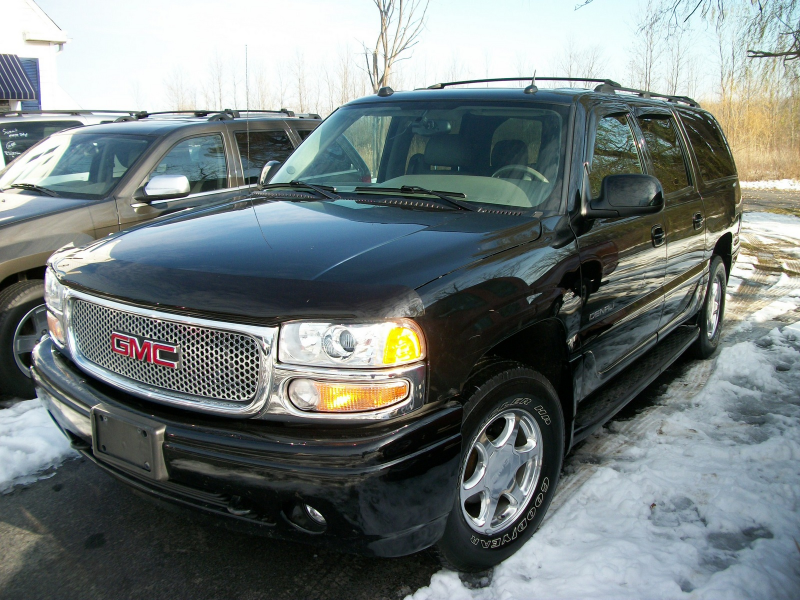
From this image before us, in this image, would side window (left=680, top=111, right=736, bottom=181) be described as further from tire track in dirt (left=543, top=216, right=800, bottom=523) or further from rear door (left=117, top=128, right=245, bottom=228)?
rear door (left=117, top=128, right=245, bottom=228)

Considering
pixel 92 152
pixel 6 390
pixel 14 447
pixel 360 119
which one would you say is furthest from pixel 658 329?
pixel 92 152

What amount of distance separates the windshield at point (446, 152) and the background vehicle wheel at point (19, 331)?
72.5 inches


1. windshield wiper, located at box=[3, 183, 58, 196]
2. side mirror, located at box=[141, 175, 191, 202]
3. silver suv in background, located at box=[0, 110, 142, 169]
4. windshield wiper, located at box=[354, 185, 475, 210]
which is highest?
silver suv in background, located at box=[0, 110, 142, 169]

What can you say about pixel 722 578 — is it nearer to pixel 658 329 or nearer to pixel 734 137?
pixel 658 329

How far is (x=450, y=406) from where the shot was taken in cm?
224

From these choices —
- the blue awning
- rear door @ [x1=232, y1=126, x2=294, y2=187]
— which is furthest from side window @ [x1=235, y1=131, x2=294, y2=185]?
the blue awning

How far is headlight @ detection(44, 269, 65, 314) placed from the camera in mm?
2790

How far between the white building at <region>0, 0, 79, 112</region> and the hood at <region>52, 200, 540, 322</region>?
21.8 m

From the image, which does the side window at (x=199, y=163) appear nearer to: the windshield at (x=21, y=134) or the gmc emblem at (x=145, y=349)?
the gmc emblem at (x=145, y=349)

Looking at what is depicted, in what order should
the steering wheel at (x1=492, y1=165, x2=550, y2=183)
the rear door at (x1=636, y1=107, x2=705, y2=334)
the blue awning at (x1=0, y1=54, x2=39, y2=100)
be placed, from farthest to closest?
1. the blue awning at (x1=0, y1=54, x2=39, y2=100)
2. the rear door at (x1=636, y1=107, x2=705, y2=334)
3. the steering wheel at (x1=492, y1=165, x2=550, y2=183)

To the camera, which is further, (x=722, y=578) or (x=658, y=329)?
(x=658, y=329)

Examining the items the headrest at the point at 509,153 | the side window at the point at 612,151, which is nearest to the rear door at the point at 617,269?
the side window at the point at 612,151

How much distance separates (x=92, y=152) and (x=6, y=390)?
2.18m

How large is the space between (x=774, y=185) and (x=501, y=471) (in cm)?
2526
